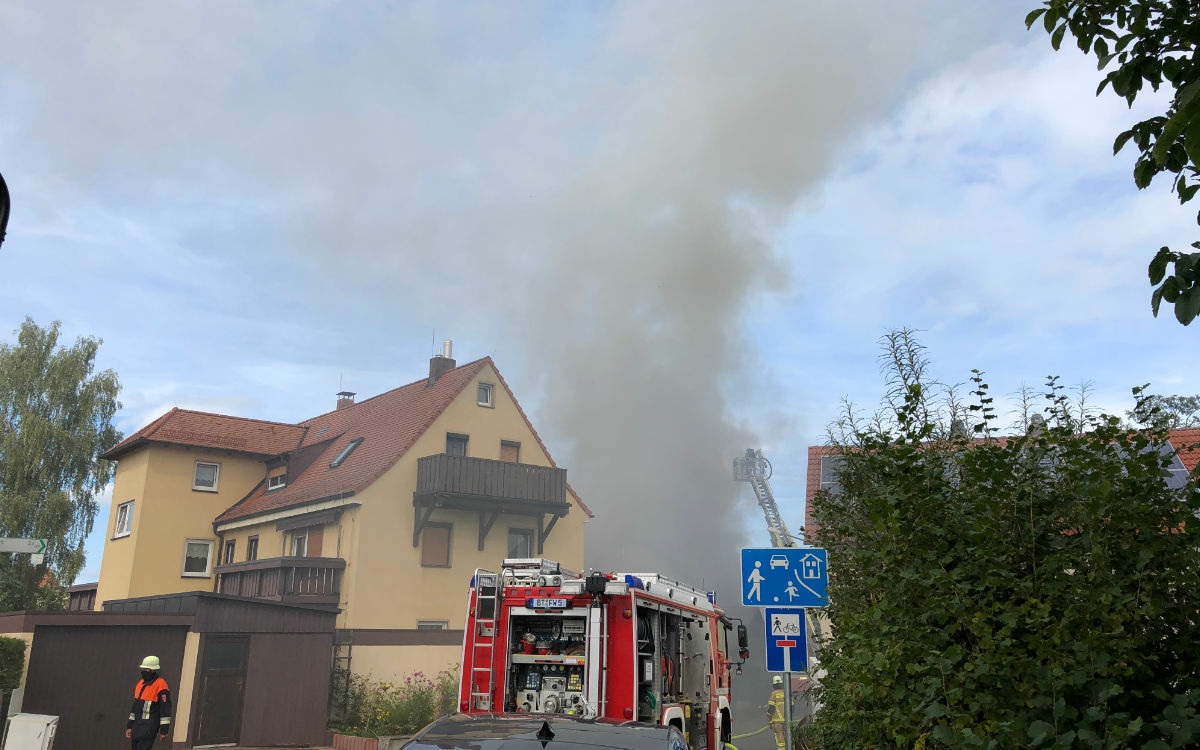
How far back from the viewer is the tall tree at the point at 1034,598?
3.45m

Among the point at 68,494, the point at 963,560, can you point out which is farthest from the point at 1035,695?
the point at 68,494

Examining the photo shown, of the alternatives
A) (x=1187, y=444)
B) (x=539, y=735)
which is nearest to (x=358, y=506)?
(x=539, y=735)

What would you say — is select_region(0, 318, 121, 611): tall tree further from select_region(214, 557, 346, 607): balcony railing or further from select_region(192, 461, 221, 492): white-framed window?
select_region(214, 557, 346, 607): balcony railing

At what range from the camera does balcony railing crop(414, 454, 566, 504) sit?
28234 millimetres

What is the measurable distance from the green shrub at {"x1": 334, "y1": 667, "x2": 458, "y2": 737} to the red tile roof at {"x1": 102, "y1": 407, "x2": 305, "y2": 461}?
15.2m

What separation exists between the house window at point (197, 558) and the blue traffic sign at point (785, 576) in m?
28.3

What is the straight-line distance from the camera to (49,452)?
36.1 meters

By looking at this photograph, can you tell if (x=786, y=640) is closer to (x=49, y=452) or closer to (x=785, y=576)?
(x=785, y=576)

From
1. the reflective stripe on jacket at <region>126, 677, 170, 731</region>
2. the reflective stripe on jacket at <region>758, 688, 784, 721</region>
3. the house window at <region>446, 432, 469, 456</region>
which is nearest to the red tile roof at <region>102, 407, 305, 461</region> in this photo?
the house window at <region>446, 432, 469, 456</region>

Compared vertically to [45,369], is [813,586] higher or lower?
lower

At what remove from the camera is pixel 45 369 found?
122 feet

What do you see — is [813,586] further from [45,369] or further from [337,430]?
[45,369]

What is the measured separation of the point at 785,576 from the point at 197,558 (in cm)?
2911

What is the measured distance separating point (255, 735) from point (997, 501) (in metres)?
17.8
